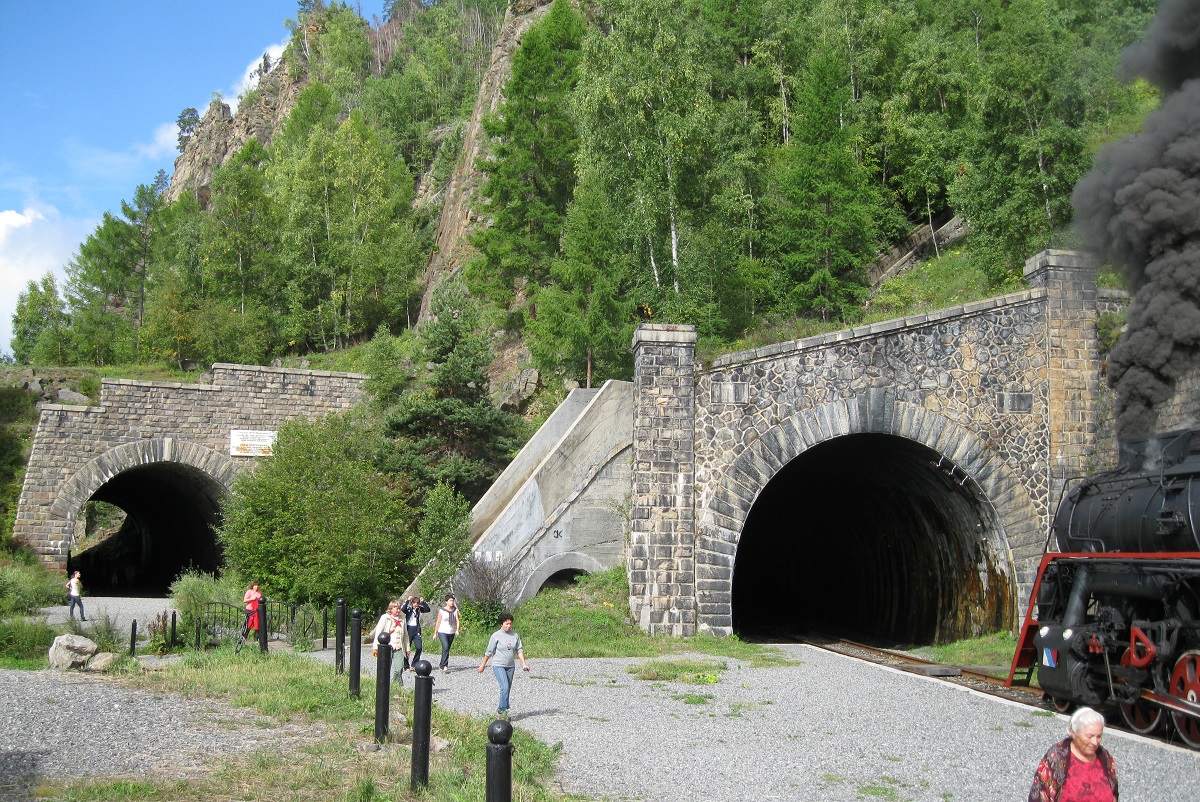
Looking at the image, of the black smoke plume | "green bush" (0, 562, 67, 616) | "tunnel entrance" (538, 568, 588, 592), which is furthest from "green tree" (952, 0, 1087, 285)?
"green bush" (0, 562, 67, 616)

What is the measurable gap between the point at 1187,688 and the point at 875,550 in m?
13.3

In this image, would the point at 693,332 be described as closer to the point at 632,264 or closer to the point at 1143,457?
the point at 1143,457

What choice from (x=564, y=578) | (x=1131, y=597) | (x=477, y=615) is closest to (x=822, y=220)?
(x=564, y=578)

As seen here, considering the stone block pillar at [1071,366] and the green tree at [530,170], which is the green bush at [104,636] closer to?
the stone block pillar at [1071,366]

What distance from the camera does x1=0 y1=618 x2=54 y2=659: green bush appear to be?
613 inches

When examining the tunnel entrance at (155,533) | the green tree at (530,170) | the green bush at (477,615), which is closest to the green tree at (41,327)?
the tunnel entrance at (155,533)

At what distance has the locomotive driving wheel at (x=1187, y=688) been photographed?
9828 millimetres

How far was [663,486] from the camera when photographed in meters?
17.6

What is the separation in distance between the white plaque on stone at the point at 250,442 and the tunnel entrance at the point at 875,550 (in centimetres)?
1352

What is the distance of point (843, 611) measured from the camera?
2533 cm

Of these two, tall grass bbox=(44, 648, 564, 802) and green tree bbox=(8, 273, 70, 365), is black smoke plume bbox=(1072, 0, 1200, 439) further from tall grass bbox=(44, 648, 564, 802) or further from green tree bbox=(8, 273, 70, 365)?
green tree bbox=(8, 273, 70, 365)

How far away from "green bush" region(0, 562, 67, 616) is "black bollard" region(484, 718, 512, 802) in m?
18.1

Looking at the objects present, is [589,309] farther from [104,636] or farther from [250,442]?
[104,636]

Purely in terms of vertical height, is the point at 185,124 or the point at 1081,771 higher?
the point at 185,124
